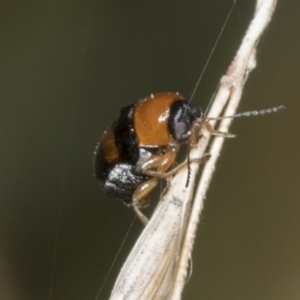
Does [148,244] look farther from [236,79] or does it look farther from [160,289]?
[236,79]

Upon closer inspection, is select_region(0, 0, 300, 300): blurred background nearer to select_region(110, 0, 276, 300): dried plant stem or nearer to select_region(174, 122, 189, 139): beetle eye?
select_region(174, 122, 189, 139): beetle eye

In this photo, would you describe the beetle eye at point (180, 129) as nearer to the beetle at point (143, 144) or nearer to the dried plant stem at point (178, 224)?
the beetle at point (143, 144)

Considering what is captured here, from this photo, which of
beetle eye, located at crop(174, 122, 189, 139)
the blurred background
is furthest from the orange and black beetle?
the blurred background

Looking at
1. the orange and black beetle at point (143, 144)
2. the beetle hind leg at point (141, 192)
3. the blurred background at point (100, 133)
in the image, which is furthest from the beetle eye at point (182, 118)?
the blurred background at point (100, 133)

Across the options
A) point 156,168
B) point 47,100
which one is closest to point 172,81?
point 47,100

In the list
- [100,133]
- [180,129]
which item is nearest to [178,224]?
[180,129]
